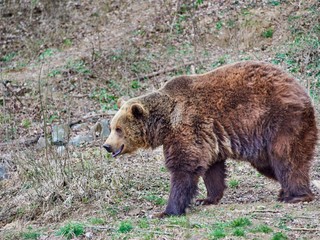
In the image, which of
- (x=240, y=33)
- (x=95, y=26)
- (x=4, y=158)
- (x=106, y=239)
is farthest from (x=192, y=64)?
(x=106, y=239)

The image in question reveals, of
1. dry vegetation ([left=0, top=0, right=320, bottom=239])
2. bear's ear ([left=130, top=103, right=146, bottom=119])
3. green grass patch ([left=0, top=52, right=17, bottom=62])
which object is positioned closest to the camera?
dry vegetation ([left=0, top=0, right=320, bottom=239])

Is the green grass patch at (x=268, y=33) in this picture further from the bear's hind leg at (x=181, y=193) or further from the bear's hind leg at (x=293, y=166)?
the bear's hind leg at (x=181, y=193)

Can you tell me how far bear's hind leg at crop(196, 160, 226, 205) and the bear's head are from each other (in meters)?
0.96

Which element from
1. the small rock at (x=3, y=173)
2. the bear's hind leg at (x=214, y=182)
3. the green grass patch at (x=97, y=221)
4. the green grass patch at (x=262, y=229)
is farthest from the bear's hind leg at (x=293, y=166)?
the small rock at (x=3, y=173)

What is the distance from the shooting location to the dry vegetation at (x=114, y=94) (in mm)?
7898

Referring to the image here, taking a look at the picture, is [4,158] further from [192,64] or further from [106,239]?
[192,64]

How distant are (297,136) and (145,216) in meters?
2.18

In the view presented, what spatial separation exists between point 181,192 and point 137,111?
124 cm

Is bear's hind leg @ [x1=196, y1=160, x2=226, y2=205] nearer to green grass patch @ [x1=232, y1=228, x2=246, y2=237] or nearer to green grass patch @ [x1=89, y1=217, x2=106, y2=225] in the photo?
green grass patch @ [x1=89, y1=217, x2=106, y2=225]

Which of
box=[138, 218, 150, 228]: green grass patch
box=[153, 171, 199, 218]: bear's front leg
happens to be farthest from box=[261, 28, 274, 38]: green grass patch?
box=[138, 218, 150, 228]: green grass patch

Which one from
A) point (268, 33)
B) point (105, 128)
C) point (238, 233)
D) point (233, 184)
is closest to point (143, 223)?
point (238, 233)

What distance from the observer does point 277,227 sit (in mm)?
7152

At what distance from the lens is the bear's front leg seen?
8133 millimetres

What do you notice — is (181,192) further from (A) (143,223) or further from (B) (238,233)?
(B) (238,233)
